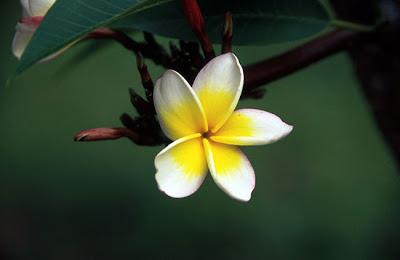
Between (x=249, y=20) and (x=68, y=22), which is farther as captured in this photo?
(x=249, y=20)

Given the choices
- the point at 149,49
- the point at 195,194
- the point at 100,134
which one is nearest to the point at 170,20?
the point at 149,49

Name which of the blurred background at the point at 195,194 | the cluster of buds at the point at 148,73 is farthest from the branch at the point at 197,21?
the blurred background at the point at 195,194

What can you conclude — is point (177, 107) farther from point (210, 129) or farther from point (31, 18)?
point (31, 18)

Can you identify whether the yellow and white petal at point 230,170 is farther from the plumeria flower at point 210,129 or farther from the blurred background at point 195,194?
the blurred background at point 195,194

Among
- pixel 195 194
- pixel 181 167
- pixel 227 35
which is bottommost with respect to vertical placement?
pixel 195 194

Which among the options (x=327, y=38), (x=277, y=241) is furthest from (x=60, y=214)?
(x=327, y=38)
